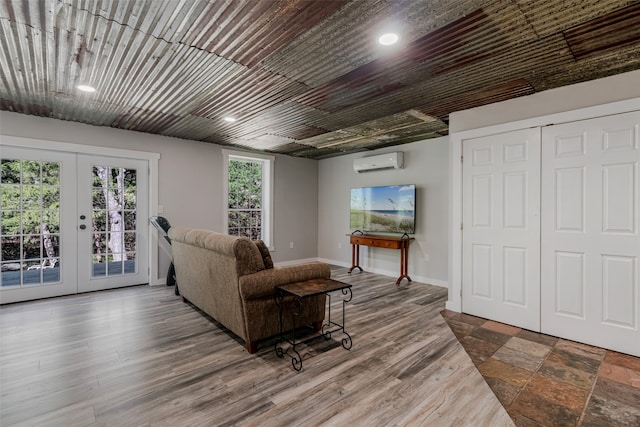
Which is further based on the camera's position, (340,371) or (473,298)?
(473,298)

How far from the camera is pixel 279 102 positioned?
11.0 feet

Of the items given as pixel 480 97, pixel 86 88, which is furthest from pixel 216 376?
pixel 480 97

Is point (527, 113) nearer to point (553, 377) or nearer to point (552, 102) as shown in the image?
point (552, 102)

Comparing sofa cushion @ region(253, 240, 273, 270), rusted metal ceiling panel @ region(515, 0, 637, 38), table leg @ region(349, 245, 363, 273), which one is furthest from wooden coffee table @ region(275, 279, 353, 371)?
table leg @ region(349, 245, 363, 273)

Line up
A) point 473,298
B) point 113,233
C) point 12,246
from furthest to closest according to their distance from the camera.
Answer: point 113,233 < point 12,246 < point 473,298

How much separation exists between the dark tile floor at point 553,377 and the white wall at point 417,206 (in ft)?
6.37

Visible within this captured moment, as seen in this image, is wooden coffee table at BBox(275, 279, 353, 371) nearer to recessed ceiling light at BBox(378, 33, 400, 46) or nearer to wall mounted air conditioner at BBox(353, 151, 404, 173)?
recessed ceiling light at BBox(378, 33, 400, 46)

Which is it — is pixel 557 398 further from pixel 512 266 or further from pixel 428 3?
pixel 428 3

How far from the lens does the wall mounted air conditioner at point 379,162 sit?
5.30m

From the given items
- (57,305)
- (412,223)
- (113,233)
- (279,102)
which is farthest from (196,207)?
(412,223)

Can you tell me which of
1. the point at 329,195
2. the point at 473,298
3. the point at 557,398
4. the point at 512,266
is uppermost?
the point at 329,195

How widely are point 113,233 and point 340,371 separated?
4088mm

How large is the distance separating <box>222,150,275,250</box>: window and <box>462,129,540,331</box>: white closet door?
153 inches

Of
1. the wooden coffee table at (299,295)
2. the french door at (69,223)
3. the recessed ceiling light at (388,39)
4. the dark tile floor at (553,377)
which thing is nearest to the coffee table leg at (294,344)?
the wooden coffee table at (299,295)
